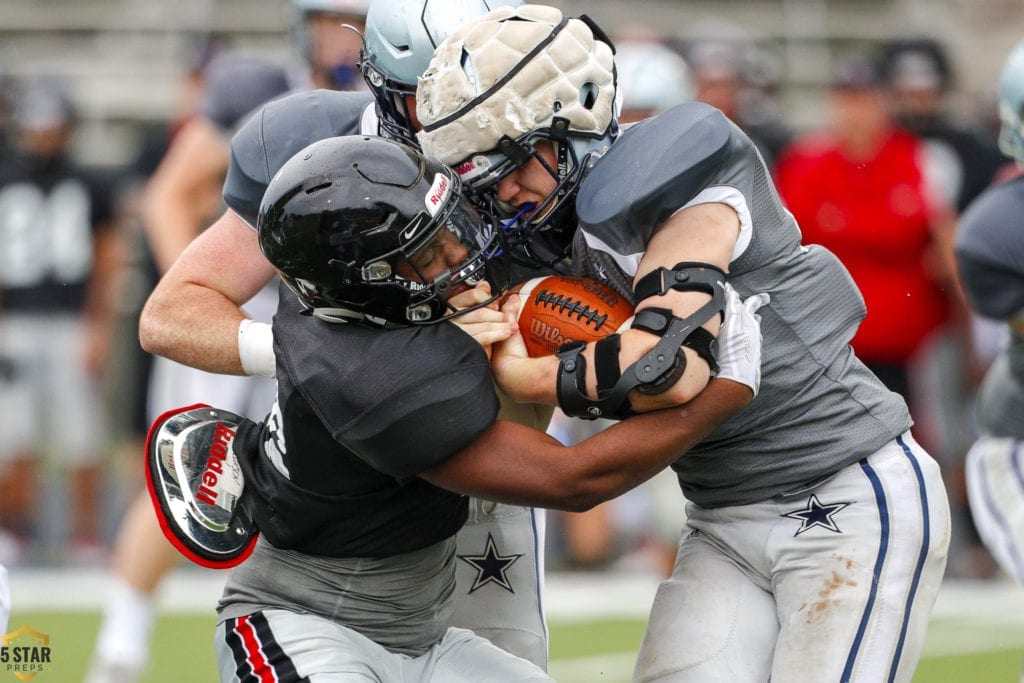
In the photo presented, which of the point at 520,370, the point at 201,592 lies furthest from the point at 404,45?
the point at 201,592

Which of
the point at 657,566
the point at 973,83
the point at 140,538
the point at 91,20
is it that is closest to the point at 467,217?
the point at 140,538

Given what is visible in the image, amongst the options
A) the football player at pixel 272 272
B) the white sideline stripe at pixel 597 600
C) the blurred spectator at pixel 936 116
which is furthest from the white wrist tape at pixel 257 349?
the blurred spectator at pixel 936 116

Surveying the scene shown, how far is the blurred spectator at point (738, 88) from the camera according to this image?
23.4 ft

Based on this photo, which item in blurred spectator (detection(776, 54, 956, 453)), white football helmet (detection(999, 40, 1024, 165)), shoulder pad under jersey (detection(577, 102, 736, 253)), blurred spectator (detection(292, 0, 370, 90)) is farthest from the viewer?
blurred spectator (detection(776, 54, 956, 453))

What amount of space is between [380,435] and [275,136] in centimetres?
95

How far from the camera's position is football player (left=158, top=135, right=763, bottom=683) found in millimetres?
2723

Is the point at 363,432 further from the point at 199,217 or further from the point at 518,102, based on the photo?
the point at 199,217

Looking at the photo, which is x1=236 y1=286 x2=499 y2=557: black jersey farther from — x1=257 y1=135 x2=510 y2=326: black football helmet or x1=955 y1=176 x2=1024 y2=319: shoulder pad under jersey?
x1=955 y1=176 x2=1024 y2=319: shoulder pad under jersey

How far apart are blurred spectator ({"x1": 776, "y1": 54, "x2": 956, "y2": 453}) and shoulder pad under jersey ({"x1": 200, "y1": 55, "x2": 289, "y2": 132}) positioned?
2.58 m

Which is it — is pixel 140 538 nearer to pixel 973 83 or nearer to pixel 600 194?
pixel 600 194

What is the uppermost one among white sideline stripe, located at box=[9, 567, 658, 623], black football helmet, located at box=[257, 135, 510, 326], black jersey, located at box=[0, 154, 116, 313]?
black football helmet, located at box=[257, 135, 510, 326]

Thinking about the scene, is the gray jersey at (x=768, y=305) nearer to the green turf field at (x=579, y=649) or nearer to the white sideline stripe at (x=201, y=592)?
the green turf field at (x=579, y=649)

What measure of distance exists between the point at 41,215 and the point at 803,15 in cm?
652

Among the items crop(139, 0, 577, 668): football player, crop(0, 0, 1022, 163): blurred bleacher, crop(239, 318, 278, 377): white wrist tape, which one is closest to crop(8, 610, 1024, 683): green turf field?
crop(139, 0, 577, 668): football player
